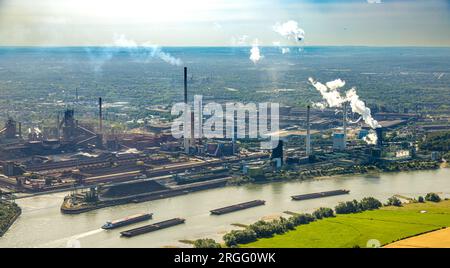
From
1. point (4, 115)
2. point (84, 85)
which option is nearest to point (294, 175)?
point (4, 115)

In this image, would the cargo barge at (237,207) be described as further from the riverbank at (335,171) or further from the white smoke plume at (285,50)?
the white smoke plume at (285,50)

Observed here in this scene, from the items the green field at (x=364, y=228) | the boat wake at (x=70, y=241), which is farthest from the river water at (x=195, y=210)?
the green field at (x=364, y=228)

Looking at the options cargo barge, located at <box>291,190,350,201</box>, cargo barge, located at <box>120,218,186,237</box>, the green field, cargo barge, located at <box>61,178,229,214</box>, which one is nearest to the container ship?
cargo barge, located at <box>120,218,186,237</box>

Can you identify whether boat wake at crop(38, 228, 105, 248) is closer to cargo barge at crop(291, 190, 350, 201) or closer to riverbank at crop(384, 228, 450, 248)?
cargo barge at crop(291, 190, 350, 201)

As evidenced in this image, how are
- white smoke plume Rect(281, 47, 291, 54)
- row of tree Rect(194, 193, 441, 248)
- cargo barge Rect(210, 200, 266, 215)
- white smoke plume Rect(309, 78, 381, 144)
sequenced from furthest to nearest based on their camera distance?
white smoke plume Rect(281, 47, 291, 54) < white smoke plume Rect(309, 78, 381, 144) < cargo barge Rect(210, 200, 266, 215) < row of tree Rect(194, 193, 441, 248)

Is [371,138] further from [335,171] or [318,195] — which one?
[318,195]
